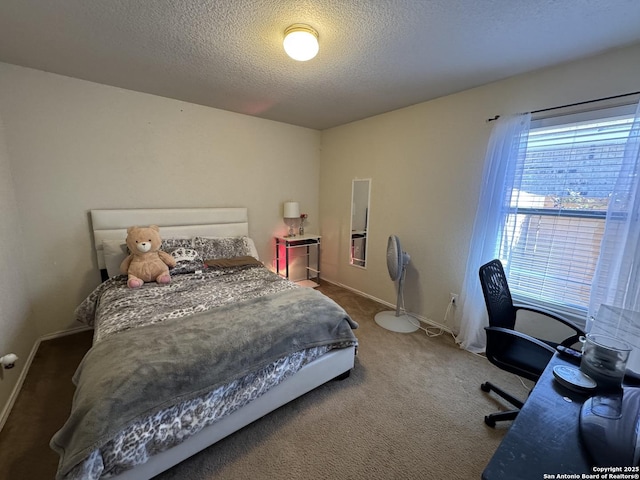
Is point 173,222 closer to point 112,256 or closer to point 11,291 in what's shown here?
point 112,256

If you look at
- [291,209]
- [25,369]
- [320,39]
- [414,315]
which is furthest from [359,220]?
[25,369]

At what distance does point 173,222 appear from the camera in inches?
117

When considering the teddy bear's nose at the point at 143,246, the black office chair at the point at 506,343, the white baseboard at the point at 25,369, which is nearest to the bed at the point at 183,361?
the teddy bear's nose at the point at 143,246

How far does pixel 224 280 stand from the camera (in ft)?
8.14

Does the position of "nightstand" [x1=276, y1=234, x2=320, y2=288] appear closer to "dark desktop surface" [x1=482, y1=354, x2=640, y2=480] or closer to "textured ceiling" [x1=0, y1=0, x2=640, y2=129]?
"textured ceiling" [x1=0, y1=0, x2=640, y2=129]

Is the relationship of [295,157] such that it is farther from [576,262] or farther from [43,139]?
[576,262]

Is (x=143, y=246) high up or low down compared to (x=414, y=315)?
up

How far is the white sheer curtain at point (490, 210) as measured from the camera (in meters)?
2.17

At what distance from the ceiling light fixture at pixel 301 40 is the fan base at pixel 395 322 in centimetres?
266

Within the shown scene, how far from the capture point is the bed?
110 cm

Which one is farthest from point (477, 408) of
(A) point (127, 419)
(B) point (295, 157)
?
(B) point (295, 157)

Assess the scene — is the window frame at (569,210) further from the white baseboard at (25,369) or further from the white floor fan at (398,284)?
the white baseboard at (25,369)

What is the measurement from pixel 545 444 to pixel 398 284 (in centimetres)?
231

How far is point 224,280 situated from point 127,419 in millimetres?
1430
